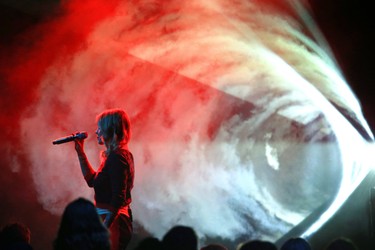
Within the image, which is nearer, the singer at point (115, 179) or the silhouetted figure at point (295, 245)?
the silhouetted figure at point (295, 245)

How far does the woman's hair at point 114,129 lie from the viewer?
4480mm

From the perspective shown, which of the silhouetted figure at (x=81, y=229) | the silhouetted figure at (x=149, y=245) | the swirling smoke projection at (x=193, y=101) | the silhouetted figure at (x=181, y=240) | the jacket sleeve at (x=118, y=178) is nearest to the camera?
the silhouetted figure at (x=81, y=229)

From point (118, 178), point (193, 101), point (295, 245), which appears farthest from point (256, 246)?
point (193, 101)

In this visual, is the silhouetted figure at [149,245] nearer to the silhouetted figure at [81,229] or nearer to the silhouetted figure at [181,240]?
the silhouetted figure at [181,240]

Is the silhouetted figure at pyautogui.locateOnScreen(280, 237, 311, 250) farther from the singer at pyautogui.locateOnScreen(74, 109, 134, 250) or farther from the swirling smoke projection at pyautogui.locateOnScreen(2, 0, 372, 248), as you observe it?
the swirling smoke projection at pyautogui.locateOnScreen(2, 0, 372, 248)

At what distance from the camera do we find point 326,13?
416cm

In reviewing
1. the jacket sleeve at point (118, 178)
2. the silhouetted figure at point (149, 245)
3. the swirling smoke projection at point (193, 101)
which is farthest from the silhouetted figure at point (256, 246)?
the swirling smoke projection at point (193, 101)

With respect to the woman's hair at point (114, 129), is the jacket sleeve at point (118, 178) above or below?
below

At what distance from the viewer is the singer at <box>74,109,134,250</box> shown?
14.0ft

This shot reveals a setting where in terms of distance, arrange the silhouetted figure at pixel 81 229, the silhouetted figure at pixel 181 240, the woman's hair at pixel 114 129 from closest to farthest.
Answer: the silhouetted figure at pixel 81 229 < the silhouetted figure at pixel 181 240 < the woman's hair at pixel 114 129

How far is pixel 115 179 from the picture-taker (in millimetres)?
4285

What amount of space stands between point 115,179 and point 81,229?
6.14ft

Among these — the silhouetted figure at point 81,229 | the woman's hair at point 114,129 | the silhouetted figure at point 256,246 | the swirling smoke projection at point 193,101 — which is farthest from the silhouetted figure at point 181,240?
the swirling smoke projection at point 193,101

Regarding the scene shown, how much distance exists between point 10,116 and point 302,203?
748 cm
